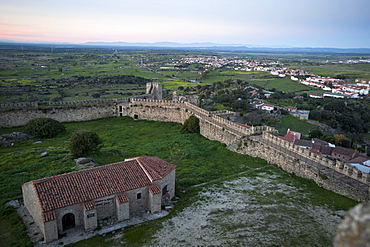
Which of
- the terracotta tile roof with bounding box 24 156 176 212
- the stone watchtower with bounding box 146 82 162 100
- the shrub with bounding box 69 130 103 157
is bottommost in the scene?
the shrub with bounding box 69 130 103 157

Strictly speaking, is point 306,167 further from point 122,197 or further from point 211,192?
point 122,197

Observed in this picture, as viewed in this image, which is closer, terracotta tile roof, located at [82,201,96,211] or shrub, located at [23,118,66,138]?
terracotta tile roof, located at [82,201,96,211]

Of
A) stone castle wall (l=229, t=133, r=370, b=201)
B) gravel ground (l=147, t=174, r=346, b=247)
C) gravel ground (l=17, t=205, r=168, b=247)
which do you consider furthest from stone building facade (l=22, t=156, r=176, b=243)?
stone castle wall (l=229, t=133, r=370, b=201)

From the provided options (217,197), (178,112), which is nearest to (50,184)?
(217,197)

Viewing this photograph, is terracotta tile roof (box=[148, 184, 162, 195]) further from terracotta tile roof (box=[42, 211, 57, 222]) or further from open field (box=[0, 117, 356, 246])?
terracotta tile roof (box=[42, 211, 57, 222])

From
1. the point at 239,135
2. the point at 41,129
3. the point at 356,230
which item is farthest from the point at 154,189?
the point at 41,129

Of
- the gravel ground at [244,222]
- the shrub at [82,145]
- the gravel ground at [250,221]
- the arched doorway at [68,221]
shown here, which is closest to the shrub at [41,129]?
the shrub at [82,145]
